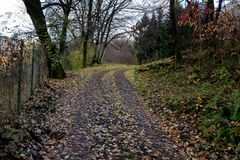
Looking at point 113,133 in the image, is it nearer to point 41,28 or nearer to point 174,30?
point 41,28

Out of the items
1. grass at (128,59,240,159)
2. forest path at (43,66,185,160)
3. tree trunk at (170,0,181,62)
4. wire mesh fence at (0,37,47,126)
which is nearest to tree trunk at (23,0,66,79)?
forest path at (43,66,185,160)

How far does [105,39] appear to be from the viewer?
49.2 meters

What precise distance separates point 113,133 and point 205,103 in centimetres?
369

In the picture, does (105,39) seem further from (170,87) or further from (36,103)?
(36,103)

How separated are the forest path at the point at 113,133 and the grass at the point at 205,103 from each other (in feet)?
2.54

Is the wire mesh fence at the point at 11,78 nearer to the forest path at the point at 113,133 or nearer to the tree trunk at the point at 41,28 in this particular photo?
the forest path at the point at 113,133

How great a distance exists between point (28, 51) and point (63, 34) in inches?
387

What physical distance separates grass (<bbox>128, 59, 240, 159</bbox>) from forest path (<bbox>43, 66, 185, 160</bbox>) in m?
0.77

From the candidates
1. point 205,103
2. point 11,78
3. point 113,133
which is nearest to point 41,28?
point 11,78

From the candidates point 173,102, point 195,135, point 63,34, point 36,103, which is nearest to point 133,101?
point 173,102

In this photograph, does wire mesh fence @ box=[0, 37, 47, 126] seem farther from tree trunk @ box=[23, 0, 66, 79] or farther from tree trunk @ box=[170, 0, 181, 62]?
tree trunk @ box=[170, 0, 181, 62]

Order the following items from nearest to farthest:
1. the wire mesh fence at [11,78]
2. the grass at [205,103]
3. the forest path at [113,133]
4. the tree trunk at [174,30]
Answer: the forest path at [113,133] < the wire mesh fence at [11,78] < the grass at [205,103] < the tree trunk at [174,30]

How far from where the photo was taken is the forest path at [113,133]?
843cm

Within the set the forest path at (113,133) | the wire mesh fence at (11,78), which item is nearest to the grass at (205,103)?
the forest path at (113,133)
